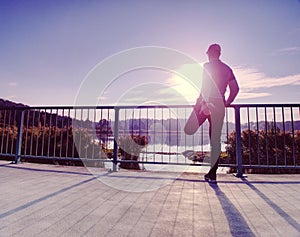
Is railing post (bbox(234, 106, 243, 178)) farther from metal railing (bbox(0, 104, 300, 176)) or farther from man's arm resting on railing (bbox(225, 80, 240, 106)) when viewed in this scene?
man's arm resting on railing (bbox(225, 80, 240, 106))

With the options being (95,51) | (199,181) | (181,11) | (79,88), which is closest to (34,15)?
(95,51)

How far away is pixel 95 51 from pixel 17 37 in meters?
2.54

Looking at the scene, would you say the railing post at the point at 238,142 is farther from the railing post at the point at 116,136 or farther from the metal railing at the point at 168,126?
the railing post at the point at 116,136

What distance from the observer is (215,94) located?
3064 millimetres

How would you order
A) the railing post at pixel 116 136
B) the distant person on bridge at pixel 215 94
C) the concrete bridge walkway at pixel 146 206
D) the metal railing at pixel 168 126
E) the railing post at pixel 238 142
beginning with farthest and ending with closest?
the railing post at pixel 116 136 → the metal railing at pixel 168 126 → the railing post at pixel 238 142 → the distant person on bridge at pixel 215 94 → the concrete bridge walkway at pixel 146 206

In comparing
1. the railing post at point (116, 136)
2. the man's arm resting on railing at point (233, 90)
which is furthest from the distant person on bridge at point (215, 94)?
the railing post at point (116, 136)

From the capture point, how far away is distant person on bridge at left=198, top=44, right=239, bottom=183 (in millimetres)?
3057

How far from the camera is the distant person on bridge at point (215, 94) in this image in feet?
10.0

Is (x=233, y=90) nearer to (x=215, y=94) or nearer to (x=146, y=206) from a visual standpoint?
(x=215, y=94)

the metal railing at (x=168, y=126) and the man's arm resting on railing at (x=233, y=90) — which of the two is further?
the metal railing at (x=168, y=126)

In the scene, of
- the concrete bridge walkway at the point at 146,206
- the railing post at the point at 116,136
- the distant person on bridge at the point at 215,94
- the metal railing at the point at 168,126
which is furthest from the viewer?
the railing post at the point at 116,136

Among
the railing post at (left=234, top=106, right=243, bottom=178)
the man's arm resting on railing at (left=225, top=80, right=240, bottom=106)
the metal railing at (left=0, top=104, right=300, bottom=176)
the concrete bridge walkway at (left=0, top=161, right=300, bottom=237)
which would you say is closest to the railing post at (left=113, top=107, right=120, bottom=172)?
the metal railing at (left=0, top=104, right=300, bottom=176)

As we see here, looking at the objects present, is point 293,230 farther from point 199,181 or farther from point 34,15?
point 34,15

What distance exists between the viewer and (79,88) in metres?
4.39
